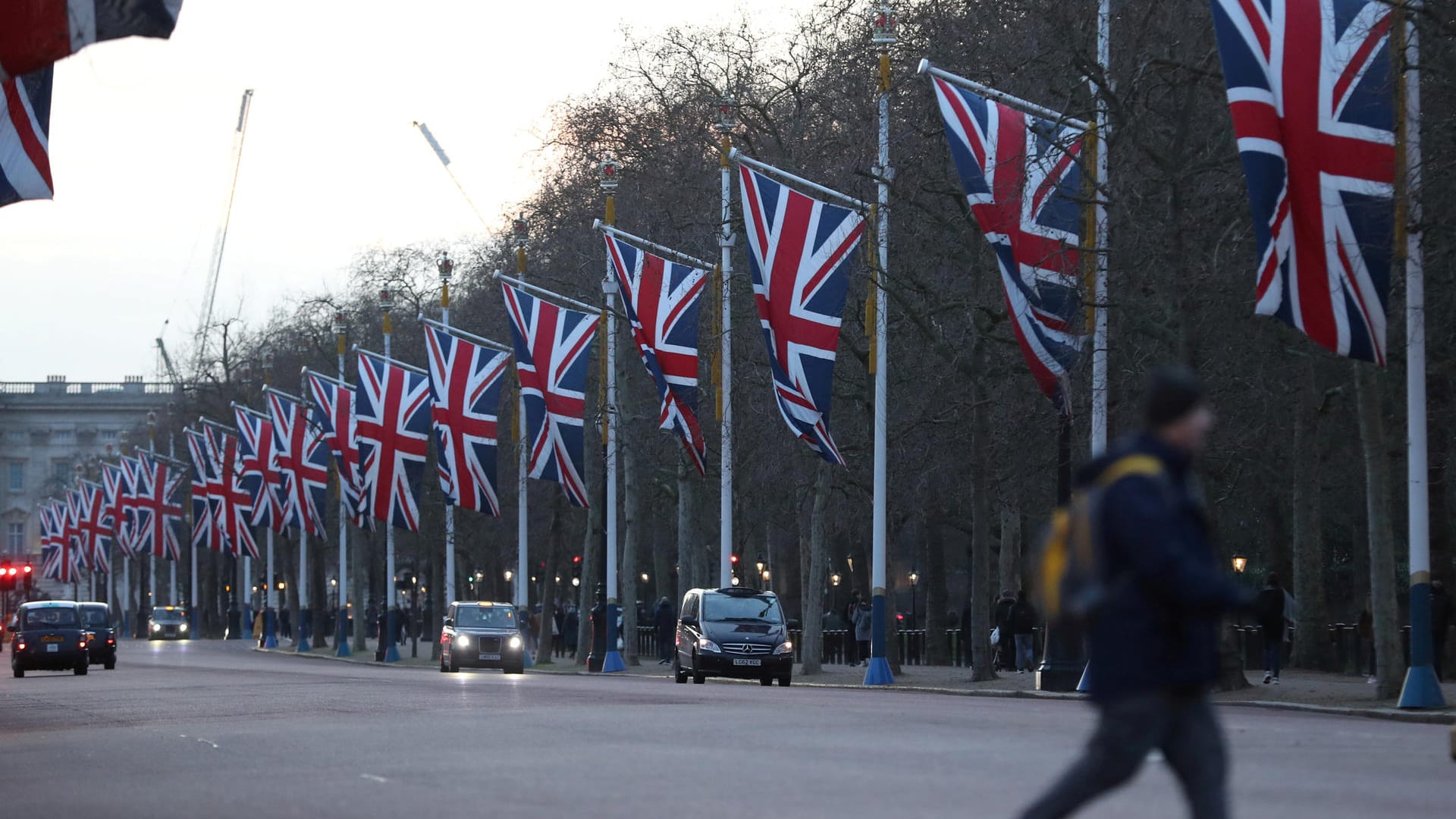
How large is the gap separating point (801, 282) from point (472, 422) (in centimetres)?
1411

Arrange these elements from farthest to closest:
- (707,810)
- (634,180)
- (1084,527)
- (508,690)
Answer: (634,180) < (508,690) < (707,810) < (1084,527)

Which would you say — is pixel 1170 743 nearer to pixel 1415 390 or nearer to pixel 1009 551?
pixel 1415 390

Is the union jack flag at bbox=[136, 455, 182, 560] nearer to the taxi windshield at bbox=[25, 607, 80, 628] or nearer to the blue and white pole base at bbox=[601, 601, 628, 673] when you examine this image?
the taxi windshield at bbox=[25, 607, 80, 628]

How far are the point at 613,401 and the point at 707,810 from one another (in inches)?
1399

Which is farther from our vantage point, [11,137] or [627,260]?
[627,260]

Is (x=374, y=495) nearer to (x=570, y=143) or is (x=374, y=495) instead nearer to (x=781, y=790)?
(x=570, y=143)

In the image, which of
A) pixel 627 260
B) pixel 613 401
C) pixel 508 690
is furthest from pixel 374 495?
pixel 508 690

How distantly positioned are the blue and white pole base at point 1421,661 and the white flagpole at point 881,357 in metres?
11.4

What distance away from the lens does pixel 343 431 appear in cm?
5403

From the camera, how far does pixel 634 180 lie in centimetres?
5056

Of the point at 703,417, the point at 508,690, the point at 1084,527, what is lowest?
the point at 508,690

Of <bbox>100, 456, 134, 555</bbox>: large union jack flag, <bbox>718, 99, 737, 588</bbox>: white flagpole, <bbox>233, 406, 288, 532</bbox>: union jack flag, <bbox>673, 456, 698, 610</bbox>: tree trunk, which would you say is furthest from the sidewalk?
<bbox>100, 456, 134, 555</bbox>: large union jack flag

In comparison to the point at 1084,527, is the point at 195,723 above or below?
below

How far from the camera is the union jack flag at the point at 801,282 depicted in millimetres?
31078
